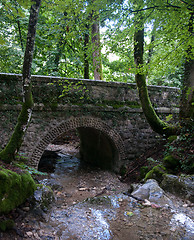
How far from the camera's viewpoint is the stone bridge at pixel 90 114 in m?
6.04

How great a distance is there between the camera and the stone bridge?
604 cm

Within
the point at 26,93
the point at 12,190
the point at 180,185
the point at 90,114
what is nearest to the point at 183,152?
the point at 180,185

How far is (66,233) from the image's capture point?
9.78 feet

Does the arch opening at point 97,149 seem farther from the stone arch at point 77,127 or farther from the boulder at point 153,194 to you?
the boulder at point 153,194

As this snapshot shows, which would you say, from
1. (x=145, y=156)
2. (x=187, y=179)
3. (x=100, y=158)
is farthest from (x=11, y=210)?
(x=100, y=158)

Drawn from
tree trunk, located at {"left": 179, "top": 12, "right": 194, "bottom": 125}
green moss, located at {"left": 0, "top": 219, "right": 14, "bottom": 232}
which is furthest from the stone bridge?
green moss, located at {"left": 0, "top": 219, "right": 14, "bottom": 232}

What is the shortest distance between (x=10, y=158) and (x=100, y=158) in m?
6.07

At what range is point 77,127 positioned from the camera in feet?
23.6

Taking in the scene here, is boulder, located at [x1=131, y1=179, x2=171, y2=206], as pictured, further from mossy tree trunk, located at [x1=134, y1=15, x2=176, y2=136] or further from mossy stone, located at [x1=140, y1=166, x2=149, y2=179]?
mossy tree trunk, located at [x1=134, y1=15, x2=176, y2=136]

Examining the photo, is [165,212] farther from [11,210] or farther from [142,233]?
[11,210]

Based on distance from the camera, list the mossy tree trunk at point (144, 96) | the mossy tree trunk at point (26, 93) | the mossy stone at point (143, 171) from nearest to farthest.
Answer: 1. the mossy tree trunk at point (26, 93)
2. the mossy tree trunk at point (144, 96)
3. the mossy stone at point (143, 171)

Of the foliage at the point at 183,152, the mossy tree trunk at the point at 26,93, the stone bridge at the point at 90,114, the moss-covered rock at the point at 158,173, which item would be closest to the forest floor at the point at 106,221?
the moss-covered rock at the point at 158,173

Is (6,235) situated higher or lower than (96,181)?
higher

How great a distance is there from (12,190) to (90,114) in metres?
4.84
